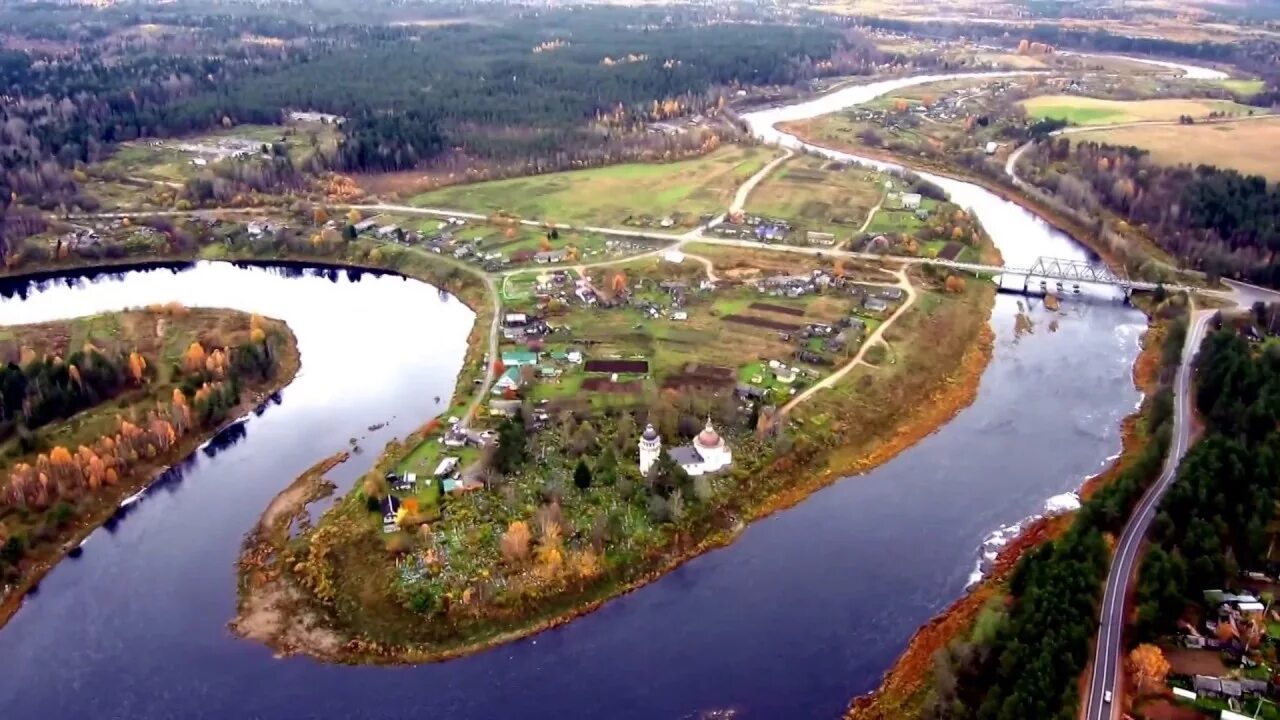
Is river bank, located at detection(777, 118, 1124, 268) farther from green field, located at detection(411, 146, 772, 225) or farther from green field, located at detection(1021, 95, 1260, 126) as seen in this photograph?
green field, located at detection(1021, 95, 1260, 126)

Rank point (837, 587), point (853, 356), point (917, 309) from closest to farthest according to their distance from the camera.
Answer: point (837, 587) → point (853, 356) → point (917, 309)

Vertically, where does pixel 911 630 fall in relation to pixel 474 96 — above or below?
below

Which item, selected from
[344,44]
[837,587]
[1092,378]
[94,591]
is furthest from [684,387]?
[344,44]

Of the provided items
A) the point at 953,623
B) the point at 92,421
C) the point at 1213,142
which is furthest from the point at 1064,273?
the point at 92,421

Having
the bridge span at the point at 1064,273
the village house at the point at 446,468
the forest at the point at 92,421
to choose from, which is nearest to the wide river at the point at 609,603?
the forest at the point at 92,421

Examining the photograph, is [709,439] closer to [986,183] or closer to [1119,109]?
[986,183]

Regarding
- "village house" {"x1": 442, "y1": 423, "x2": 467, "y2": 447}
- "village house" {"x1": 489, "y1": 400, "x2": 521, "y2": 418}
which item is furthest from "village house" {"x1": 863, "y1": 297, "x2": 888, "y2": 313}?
"village house" {"x1": 442, "y1": 423, "x2": 467, "y2": 447}

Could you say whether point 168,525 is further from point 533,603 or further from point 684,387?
point 684,387
